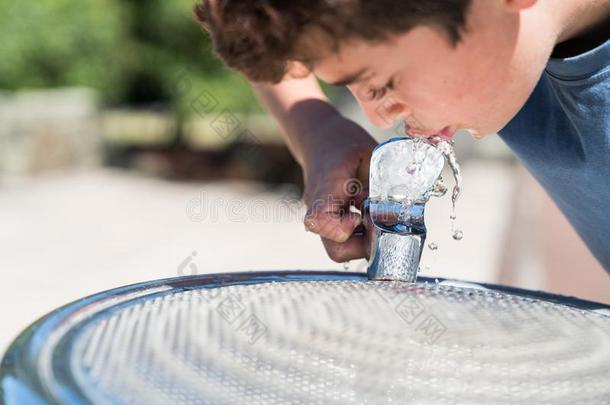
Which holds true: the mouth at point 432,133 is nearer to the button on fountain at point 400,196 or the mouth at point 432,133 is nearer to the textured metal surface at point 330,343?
the button on fountain at point 400,196

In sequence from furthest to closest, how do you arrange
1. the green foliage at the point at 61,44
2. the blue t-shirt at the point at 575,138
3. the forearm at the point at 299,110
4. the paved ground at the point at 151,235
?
the green foliage at the point at 61,44
the paved ground at the point at 151,235
the forearm at the point at 299,110
the blue t-shirt at the point at 575,138

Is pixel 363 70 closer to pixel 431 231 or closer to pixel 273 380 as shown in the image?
pixel 273 380

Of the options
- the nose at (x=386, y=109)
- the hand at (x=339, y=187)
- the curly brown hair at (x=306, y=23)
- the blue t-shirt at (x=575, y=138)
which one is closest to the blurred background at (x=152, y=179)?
the blue t-shirt at (x=575, y=138)

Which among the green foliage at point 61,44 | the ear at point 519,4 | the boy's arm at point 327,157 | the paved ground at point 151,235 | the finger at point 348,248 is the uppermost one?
the green foliage at point 61,44

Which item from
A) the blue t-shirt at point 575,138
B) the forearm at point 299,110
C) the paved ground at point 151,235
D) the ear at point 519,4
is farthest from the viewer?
the paved ground at point 151,235

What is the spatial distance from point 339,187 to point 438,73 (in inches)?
A: 6.2

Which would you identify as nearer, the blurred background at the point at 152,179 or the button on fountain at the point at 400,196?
the button on fountain at the point at 400,196

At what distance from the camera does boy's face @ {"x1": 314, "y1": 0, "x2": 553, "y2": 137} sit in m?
0.76

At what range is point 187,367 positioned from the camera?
2.29 ft

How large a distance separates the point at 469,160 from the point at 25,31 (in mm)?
2621

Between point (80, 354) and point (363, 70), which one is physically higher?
point (363, 70)

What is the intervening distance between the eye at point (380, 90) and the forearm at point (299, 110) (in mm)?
213

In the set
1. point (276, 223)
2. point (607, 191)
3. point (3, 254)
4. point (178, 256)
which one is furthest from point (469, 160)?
point (607, 191)

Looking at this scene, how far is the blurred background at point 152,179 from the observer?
296 centimetres
